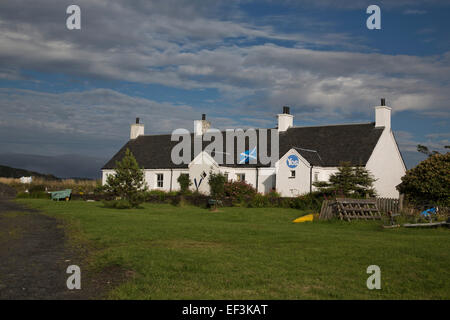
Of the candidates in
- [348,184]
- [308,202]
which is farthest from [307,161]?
[308,202]

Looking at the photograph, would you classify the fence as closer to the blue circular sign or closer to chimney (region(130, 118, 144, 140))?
the blue circular sign

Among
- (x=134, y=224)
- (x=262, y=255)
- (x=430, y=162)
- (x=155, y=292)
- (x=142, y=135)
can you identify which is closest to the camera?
(x=155, y=292)

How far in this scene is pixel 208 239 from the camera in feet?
46.3

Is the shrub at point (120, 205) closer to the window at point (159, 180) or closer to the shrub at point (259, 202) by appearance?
the shrub at point (259, 202)

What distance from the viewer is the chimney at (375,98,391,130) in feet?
123

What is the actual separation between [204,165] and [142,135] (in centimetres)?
1603

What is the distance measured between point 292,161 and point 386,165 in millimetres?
8561

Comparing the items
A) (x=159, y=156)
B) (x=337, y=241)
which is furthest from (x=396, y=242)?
Result: (x=159, y=156)

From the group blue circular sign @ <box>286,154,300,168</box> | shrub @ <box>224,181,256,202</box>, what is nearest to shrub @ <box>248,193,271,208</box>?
shrub @ <box>224,181,256,202</box>

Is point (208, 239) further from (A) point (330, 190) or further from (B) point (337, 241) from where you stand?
(A) point (330, 190)

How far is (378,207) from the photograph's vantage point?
2428 centimetres

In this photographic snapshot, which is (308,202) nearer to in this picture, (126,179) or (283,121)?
(126,179)
